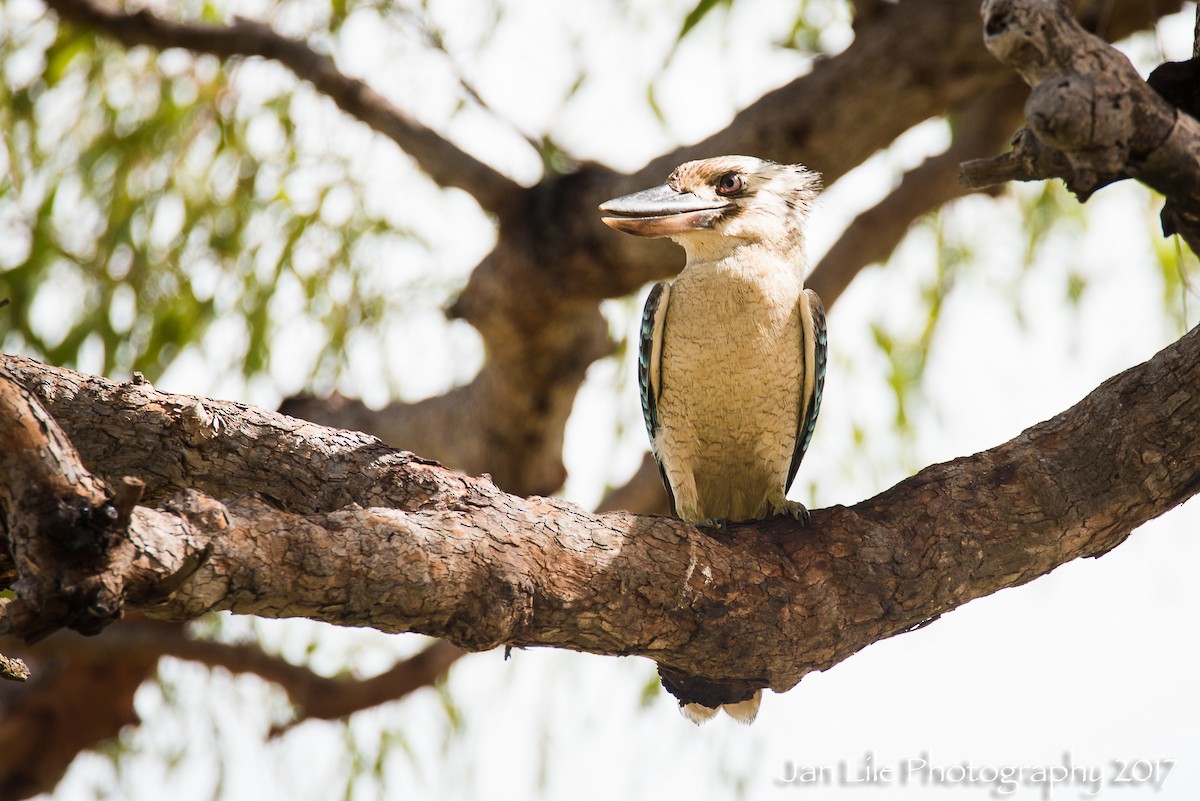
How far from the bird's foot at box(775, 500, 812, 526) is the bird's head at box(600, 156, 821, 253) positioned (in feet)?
2.73

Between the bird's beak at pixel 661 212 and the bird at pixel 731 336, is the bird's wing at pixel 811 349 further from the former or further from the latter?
the bird's beak at pixel 661 212

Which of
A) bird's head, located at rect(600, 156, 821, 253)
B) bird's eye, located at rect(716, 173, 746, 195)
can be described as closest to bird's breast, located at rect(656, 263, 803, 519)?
bird's head, located at rect(600, 156, 821, 253)

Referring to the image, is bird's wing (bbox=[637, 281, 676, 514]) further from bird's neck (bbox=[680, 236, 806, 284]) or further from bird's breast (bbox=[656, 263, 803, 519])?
bird's neck (bbox=[680, 236, 806, 284])

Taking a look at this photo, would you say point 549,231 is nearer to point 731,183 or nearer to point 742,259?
point 731,183

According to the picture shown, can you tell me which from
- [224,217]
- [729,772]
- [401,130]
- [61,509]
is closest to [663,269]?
[401,130]

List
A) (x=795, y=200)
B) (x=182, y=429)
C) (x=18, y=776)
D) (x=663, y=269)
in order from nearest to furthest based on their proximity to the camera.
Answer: (x=182, y=429) → (x=795, y=200) → (x=663, y=269) → (x=18, y=776)

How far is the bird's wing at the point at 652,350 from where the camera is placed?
3.63m

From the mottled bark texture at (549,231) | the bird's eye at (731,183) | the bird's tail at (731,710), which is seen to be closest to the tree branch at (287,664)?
the mottled bark texture at (549,231)

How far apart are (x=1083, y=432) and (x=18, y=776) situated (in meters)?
4.80

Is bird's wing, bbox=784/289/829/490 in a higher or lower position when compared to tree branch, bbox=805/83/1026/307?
lower

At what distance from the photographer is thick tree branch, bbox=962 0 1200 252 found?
196 cm

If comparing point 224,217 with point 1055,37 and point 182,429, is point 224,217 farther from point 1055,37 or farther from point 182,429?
point 1055,37

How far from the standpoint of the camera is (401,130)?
453 centimetres

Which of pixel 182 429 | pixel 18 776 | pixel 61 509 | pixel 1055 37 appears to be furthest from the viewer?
pixel 18 776
